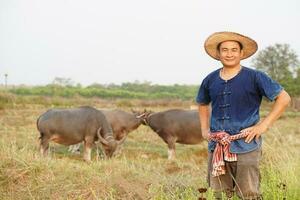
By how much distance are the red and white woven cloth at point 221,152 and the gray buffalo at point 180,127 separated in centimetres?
939

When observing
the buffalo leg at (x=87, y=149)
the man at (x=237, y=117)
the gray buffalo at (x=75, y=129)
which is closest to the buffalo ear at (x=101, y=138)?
the gray buffalo at (x=75, y=129)

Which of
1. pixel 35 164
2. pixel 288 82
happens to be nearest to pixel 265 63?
pixel 288 82

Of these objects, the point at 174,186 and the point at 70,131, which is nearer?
the point at 174,186

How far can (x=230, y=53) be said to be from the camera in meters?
4.17

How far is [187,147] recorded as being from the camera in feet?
50.5

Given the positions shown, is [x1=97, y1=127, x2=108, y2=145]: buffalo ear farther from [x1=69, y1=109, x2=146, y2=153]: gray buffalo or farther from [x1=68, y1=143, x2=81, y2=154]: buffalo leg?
[x1=69, y1=109, x2=146, y2=153]: gray buffalo

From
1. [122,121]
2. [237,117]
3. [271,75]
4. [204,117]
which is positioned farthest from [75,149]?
[271,75]

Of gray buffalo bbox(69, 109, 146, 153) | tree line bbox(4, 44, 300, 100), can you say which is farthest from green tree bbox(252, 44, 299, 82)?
gray buffalo bbox(69, 109, 146, 153)

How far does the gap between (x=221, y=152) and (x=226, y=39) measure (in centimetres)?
109

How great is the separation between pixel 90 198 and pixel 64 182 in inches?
35.8

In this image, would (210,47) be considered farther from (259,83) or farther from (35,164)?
(35,164)

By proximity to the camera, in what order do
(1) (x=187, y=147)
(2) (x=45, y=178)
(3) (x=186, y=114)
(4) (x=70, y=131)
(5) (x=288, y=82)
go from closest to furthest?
(2) (x=45, y=178), (4) (x=70, y=131), (3) (x=186, y=114), (1) (x=187, y=147), (5) (x=288, y=82)

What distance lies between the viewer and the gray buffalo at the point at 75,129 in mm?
12250

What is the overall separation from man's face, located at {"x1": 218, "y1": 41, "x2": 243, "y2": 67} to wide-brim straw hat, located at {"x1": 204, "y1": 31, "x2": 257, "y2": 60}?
0.05 meters
